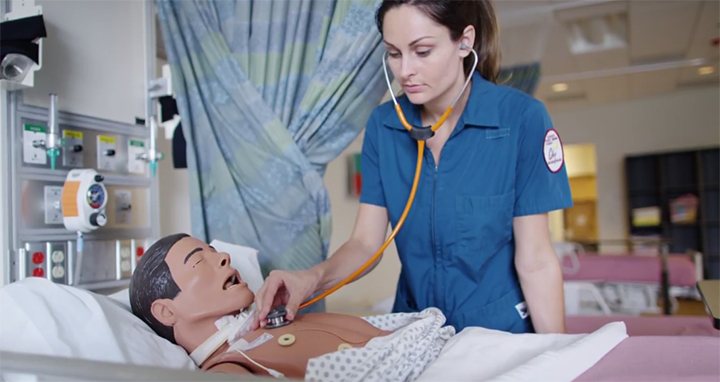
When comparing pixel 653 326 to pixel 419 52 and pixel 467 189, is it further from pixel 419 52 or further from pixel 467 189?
pixel 419 52

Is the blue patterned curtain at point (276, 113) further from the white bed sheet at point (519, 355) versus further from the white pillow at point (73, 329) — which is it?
the white bed sheet at point (519, 355)

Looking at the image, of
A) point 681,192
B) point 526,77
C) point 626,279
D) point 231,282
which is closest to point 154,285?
point 231,282

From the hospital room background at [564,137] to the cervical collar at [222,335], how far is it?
0.53 meters

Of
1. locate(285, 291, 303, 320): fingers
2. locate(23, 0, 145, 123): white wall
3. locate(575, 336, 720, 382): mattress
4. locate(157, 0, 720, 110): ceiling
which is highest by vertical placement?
locate(157, 0, 720, 110): ceiling

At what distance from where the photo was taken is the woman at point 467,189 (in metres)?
1.26

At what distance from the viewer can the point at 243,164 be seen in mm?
1769

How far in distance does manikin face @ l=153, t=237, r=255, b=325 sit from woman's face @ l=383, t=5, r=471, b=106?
579mm

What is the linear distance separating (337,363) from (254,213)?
83 centimetres

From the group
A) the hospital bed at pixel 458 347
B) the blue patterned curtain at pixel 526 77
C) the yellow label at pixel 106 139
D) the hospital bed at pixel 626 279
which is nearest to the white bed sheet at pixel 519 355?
the hospital bed at pixel 458 347

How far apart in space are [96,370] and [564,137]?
25.5ft

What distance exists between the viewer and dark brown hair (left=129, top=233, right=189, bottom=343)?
1.25m

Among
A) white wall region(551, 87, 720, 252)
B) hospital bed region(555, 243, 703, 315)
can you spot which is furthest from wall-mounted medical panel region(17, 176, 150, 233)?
white wall region(551, 87, 720, 252)

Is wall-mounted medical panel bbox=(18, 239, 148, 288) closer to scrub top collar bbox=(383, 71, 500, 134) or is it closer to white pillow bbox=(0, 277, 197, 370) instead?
white pillow bbox=(0, 277, 197, 370)

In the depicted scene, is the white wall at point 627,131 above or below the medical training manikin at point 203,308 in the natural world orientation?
above
